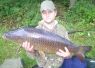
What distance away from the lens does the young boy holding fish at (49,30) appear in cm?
294

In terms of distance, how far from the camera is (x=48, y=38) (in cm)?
278

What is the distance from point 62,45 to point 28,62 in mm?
2285

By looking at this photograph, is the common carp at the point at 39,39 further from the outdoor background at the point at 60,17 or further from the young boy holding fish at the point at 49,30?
the outdoor background at the point at 60,17

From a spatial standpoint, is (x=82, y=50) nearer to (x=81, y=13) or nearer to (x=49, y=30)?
(x=49, y=30)

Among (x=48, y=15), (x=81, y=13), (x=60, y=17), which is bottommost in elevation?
(x=60, y=17)

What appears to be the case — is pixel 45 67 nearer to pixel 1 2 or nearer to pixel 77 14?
pixel 77 14

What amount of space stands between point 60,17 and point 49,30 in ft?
13.2

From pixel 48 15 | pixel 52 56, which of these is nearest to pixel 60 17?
pixel 52 56

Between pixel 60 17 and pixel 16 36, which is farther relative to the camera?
pixel 60 17

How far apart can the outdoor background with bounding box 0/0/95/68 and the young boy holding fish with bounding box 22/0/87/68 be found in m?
2.53

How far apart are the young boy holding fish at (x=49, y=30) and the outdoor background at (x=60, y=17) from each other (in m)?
2.53

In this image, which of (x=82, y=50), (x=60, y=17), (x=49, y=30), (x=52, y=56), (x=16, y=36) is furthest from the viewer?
(x=60, y=17)

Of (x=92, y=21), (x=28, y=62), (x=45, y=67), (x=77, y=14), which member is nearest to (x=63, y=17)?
(x=77, y=14)

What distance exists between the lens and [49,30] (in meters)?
3.10
